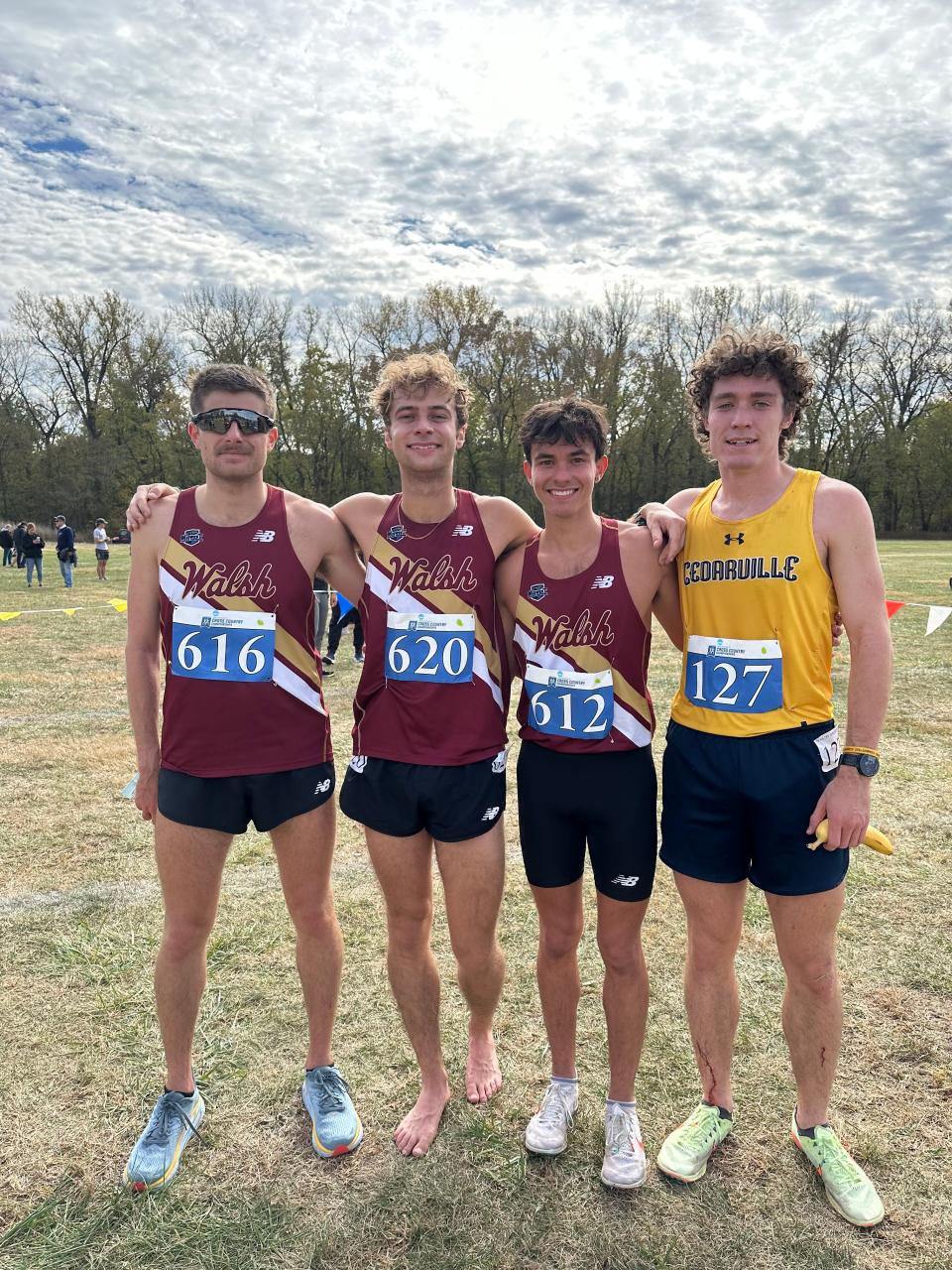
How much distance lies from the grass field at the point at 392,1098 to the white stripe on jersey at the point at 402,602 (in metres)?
1.48

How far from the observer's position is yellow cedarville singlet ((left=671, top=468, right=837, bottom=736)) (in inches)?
87.9

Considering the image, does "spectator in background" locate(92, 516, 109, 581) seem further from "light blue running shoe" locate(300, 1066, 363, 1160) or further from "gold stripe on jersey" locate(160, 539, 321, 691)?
"light blue running shoe" locate(300, 1066, 363, 1160)

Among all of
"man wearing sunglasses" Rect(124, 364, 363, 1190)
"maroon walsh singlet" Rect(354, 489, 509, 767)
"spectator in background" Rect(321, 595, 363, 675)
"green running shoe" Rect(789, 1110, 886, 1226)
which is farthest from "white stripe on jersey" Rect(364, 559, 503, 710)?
"spectator in background" Rect(321, 595, 363, 675)

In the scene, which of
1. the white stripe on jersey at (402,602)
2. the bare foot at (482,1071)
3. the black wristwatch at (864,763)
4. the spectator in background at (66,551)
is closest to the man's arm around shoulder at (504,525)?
the white stripe on jersey at (402,602)

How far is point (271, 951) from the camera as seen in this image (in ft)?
12.0

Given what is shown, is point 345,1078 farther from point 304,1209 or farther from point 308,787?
point 308,787

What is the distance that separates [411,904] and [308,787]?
1.67ft

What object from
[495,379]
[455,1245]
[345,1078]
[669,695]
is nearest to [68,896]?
[345,1078]

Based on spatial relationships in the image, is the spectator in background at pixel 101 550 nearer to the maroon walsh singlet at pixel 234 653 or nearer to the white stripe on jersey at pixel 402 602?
the maroon walsh singlet at pixel 234 653

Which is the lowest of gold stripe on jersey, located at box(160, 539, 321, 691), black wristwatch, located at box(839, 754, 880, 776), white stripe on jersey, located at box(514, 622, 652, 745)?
black wristwatch, located at box(839, 754, 880, 776)

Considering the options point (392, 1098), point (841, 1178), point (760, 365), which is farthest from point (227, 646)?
point (841, 1178)

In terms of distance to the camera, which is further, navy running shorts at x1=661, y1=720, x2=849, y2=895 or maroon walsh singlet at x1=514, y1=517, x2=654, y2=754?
maroon walsh singlet at x1=514, y1=517, x2=654, y2=754

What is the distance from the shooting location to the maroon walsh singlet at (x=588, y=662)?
2.38 m

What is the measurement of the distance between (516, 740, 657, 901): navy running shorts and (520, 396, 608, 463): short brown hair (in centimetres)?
97
